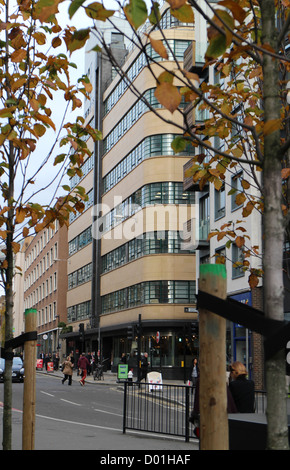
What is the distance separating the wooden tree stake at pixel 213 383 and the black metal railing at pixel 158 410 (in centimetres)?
982

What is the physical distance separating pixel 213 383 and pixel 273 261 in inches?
28.5

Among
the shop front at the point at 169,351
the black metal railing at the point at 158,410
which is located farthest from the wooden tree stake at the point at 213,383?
the shop front at the point at 169,351

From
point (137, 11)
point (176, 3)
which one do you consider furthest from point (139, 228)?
point (137, 11)

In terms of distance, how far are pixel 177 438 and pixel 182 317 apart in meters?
32.0

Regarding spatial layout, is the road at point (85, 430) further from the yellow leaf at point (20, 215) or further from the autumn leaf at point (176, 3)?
the autumn leaf at point (176, 3)

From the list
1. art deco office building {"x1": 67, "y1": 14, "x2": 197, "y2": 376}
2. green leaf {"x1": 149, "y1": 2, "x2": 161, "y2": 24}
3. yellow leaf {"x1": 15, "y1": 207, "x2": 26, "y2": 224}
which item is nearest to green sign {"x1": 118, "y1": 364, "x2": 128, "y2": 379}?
art deco office building {"x1": 67, "y1": 14, "x2": 197, "y2": 376}

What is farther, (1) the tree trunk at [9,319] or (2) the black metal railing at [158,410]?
(2) the black metal railing at [158,410]

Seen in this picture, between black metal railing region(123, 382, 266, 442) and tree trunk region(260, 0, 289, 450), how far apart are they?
33.1ft

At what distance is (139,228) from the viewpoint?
157 feet

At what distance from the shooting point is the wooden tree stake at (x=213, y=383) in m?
3.49

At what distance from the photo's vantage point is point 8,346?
6.38 m
